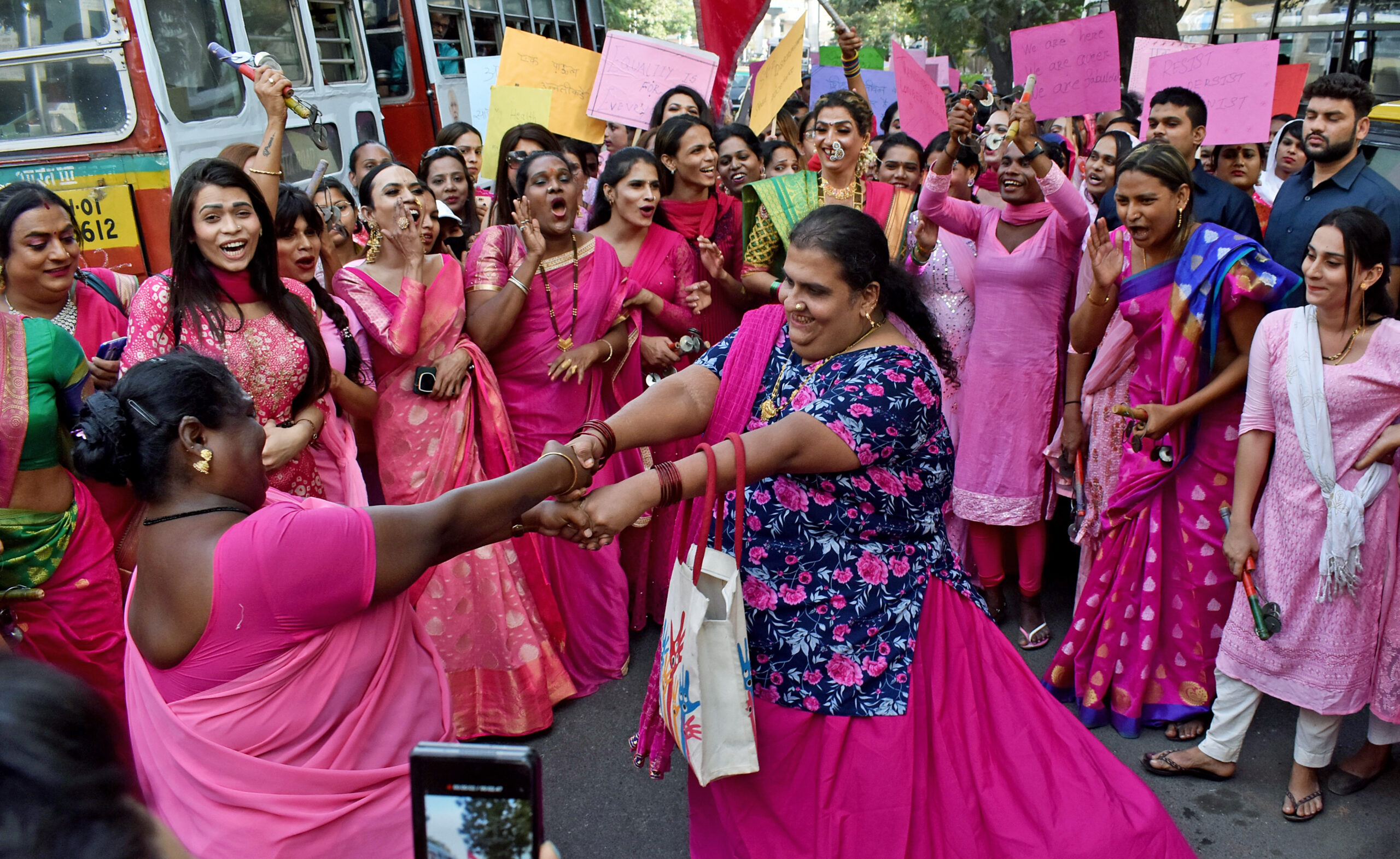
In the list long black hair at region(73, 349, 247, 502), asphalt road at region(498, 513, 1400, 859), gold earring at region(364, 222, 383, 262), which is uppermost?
gold earring at region(364, 222, 383, 262)

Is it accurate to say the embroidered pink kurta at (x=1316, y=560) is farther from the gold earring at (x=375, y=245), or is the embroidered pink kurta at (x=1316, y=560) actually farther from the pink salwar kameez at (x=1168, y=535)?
the gold earring at (x=375, y=245)

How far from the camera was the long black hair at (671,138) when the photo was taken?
450cm

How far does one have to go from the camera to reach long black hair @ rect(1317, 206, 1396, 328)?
277cm

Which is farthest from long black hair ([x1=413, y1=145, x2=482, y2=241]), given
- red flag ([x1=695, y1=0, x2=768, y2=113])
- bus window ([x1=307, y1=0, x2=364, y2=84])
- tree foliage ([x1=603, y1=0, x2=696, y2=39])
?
tree foliage ([x1=603, y1=0, x2=696, y2=39])

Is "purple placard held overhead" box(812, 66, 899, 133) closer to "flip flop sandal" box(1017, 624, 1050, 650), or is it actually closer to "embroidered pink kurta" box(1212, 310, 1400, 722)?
"flip flop sandal" box(1017, 624, 1050, 650)

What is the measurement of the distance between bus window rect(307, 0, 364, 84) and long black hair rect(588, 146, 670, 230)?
185 inches

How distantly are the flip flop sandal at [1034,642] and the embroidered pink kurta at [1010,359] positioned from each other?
17.0 inches

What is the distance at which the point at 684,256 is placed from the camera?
4.38 meters

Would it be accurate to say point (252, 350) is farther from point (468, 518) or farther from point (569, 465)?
point (468, 518)

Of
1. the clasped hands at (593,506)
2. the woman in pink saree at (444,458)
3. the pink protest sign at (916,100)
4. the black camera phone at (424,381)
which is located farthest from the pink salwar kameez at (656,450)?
the clasped hands at (593,506)

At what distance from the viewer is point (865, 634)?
2.22 metres

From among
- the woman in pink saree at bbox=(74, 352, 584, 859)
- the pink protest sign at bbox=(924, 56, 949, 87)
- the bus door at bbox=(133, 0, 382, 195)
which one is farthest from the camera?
the pink protest sign at bbox=(924, 56, 949, 87)

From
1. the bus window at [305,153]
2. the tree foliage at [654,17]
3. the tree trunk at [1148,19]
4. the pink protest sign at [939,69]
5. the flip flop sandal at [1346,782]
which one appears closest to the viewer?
the flip flop sandal at [1346,782]

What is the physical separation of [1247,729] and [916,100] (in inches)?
124
